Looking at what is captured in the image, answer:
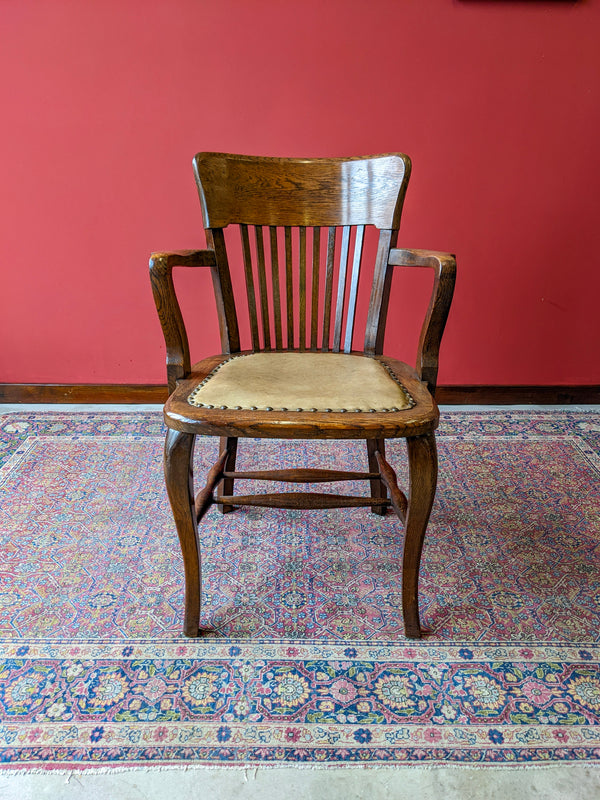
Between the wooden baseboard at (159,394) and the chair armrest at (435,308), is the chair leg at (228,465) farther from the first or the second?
the wooden baseboard at (159,394)

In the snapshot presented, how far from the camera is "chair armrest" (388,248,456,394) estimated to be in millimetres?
1063

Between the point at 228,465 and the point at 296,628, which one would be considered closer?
the point at 296,628

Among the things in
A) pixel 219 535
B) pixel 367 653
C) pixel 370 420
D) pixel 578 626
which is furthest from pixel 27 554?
pixel 578 626

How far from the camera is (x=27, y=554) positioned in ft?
4.68

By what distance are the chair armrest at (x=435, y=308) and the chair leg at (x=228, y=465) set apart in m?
0.58

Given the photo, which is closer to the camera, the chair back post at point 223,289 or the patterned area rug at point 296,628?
the patterned area rug at point 296,628

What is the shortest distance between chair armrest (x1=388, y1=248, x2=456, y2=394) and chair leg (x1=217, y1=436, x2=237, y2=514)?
1.91ft

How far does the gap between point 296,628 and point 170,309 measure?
754 millimetres

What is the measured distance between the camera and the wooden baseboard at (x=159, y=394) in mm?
2369

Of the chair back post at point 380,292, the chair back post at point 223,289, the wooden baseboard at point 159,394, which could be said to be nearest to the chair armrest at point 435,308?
the chair back post at point 380,292

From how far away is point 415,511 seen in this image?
1.07 m

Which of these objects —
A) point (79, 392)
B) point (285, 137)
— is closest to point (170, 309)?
point (285, 137)

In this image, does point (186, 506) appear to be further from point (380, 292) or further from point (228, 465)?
point (380, 292)

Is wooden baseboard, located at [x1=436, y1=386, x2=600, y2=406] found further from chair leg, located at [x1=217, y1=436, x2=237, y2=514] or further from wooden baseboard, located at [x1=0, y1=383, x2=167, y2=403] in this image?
wooden baseboard, located at [x1=0, y1=383, x2=167, y2=403]
